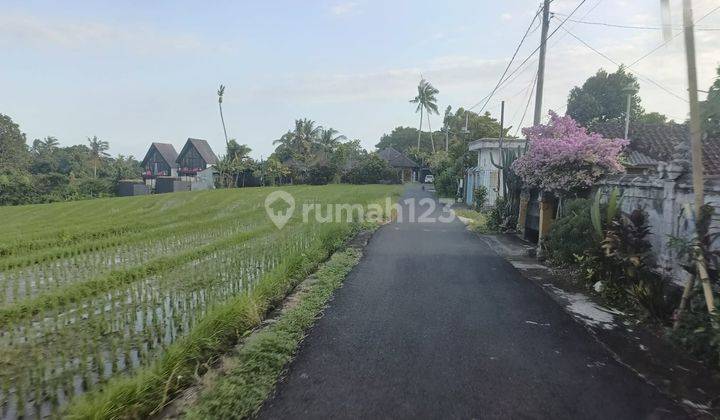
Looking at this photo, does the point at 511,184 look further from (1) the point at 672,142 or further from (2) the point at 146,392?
(2) the point at 146,392

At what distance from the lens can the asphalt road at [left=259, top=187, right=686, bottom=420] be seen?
A: 10.5ft

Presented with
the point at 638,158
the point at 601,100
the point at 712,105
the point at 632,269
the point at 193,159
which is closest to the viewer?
the point at 712,105

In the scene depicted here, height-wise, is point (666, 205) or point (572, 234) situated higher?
point (666, 205)

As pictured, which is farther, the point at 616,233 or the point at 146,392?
the point at 616,233

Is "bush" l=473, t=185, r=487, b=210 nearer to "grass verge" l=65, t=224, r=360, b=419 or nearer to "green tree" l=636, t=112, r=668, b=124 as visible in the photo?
"grass verge" l=65, t=224, r=360, b=419

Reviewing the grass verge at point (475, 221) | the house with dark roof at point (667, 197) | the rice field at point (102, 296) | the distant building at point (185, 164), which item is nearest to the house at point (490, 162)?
the grass verge at point (475, 221)

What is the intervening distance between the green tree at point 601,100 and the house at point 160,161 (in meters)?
46.9

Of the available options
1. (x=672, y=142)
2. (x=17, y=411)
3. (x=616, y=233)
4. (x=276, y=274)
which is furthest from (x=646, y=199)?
(x=672, y=142)

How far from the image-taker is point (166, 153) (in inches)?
2330

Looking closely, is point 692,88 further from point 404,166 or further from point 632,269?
point 404,166

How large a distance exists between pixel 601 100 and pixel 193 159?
4482 centimetres

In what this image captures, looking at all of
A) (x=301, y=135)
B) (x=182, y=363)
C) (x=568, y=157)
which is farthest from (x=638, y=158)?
(x=301, y=135)

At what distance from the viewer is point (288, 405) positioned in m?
3.22

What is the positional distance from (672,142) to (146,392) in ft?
65.4
